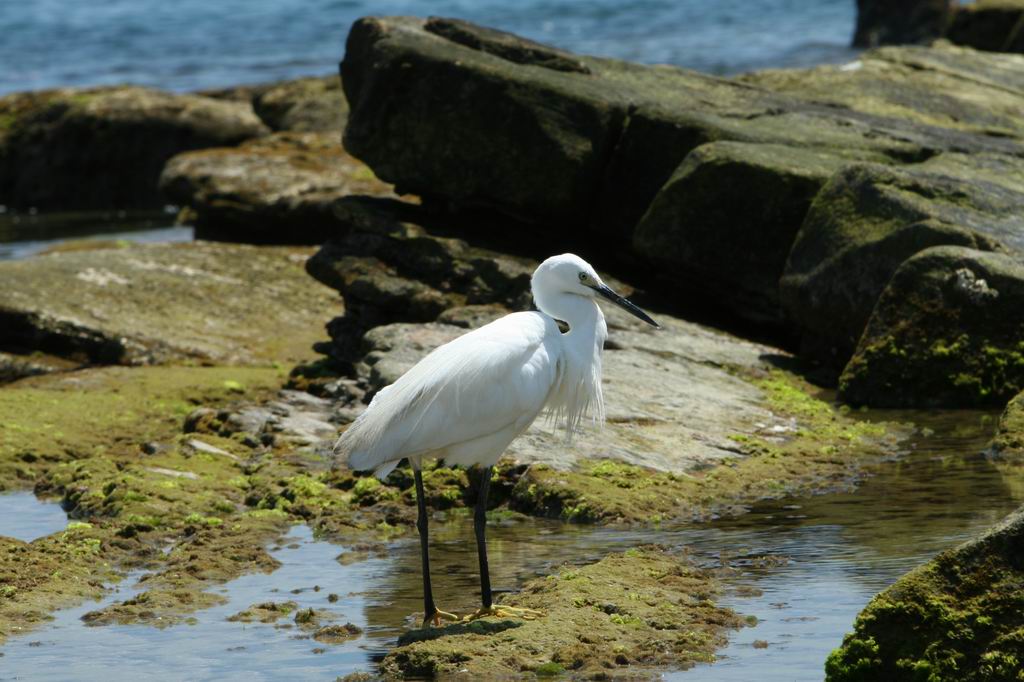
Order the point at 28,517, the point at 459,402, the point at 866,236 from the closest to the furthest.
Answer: the point at 459,402 → the point at 28,517 → the point at 866,236

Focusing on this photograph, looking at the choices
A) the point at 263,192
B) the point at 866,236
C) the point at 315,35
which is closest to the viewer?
the point at 866,236

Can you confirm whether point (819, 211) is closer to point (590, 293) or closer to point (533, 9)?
point (590, 293)

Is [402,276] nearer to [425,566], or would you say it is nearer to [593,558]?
[593,558]

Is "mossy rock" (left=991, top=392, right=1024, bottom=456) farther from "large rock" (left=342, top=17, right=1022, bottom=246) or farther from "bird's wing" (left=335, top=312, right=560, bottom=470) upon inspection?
"large rock" (left=342, top=17, right=1022, bottom=246)

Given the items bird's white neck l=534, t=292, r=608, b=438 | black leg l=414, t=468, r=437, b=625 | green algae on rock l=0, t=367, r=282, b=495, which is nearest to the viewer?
black leg l=414, t=468, r=437, b=625

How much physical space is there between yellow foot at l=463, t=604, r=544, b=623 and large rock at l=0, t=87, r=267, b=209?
15718 millimetres

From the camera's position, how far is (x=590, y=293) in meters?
6.46

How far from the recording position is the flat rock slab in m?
11.2

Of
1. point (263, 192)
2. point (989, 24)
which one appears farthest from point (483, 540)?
point (989, 24)

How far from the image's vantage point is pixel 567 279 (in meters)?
6.42

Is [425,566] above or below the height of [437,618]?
above

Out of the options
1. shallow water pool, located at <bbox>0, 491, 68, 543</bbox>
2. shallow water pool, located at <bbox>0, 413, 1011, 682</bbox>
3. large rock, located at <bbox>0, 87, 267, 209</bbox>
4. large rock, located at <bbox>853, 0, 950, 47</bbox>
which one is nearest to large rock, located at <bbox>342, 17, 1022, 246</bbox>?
shallow water pool, located at <bbox>0, 413, 1011, 682</bbox>

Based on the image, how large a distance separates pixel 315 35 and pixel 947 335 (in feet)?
110

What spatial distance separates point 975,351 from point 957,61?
23.3 feet
